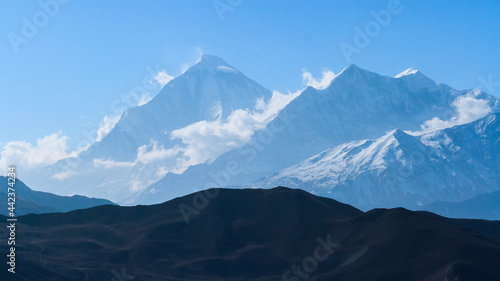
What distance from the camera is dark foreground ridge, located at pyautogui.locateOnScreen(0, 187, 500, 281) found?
112 metres

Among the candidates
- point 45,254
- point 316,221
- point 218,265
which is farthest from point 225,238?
point 45,254

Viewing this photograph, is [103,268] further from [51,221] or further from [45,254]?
[51,221]

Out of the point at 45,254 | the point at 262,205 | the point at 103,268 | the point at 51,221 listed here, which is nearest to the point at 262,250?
the point at 262,205

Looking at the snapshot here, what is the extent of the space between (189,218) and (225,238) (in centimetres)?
1368

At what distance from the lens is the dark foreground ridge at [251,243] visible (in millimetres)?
111562

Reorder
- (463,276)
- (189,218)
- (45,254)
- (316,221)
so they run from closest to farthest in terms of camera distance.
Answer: (463,276) → (45,254) → (316,221) → (189,218)

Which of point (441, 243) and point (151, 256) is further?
point (151, 256)

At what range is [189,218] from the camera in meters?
159

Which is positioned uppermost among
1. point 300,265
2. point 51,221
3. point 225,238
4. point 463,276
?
point 51,221

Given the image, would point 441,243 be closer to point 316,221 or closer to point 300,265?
point 300,265

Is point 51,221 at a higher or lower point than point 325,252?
higher

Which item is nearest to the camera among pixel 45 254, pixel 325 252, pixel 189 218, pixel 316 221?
pixel 325 252

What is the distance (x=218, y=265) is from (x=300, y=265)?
18302mm

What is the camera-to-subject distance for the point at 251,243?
147750mm
